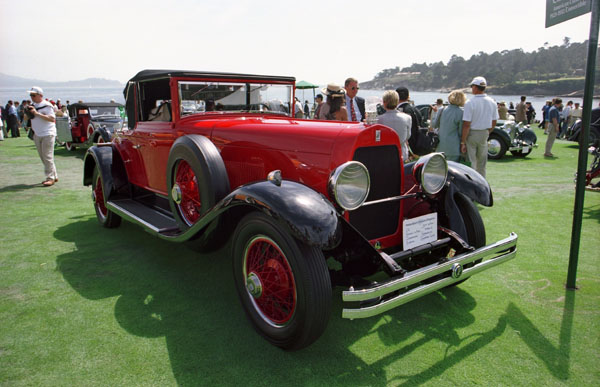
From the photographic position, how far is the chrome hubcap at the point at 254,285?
249 cm

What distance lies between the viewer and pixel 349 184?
8.01 ft

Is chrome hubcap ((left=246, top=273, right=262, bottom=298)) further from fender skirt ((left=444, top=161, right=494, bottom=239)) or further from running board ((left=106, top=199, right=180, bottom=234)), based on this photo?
fender skirt ((left=444, top=161, right=494, bottom=239))

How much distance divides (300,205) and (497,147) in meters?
10.1

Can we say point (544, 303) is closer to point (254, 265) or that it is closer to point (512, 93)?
point (254, 265)

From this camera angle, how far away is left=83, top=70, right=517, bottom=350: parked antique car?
7.23 ft

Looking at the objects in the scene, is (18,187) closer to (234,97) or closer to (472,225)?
(234,97)

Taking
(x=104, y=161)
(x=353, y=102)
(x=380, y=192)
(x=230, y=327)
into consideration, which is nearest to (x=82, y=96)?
(x=104, y=161)

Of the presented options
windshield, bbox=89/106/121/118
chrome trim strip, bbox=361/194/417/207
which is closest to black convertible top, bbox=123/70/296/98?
chrome trim strip, bbox=361/194/417/207

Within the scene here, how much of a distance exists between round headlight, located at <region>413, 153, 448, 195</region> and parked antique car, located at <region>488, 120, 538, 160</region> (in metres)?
8.74

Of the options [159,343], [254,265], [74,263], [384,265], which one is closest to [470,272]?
[384,265]

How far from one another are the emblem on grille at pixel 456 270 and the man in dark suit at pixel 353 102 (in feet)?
10.7

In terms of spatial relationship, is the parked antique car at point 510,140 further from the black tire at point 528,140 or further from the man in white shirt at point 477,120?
the man in white shirt at point 477,120

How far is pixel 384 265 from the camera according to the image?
2.44m

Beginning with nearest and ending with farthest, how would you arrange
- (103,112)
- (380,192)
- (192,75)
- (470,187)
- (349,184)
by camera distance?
(349,184)
(380,192)
(470,187)
(192,75)
(103,112)
